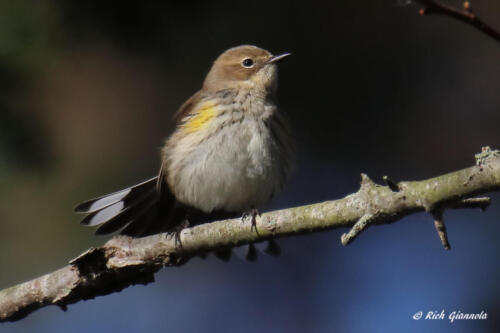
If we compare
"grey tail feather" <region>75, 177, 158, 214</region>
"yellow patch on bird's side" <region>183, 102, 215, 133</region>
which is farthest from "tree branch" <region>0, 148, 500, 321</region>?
"yellow patch on bird's side" <region>183, 102, 215, 133</region>

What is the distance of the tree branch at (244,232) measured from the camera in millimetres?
2346

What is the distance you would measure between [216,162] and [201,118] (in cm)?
36

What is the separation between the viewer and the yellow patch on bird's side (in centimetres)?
441

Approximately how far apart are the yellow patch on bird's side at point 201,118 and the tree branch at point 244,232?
1.18 m

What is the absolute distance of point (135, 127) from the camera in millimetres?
4793

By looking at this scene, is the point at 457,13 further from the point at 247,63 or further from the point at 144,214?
the point at 247,63

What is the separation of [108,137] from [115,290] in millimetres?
1386

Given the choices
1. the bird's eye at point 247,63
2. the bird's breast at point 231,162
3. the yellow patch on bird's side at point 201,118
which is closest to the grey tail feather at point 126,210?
the bird's breast at point 231,162

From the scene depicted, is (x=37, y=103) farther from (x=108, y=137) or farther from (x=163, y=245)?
(x=163, y=245)

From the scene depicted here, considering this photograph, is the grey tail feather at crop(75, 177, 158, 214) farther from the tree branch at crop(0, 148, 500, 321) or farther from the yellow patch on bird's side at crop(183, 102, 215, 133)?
the tree branch at crop(0, 148, 500, 321)

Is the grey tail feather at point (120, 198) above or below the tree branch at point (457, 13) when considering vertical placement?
below

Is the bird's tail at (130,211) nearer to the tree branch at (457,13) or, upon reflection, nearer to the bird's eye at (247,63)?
the bird's eye at (247,63)

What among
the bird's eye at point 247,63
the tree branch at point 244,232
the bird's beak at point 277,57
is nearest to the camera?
the tree branch at point 244,232

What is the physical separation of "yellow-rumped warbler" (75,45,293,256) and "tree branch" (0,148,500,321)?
74 centimetres
